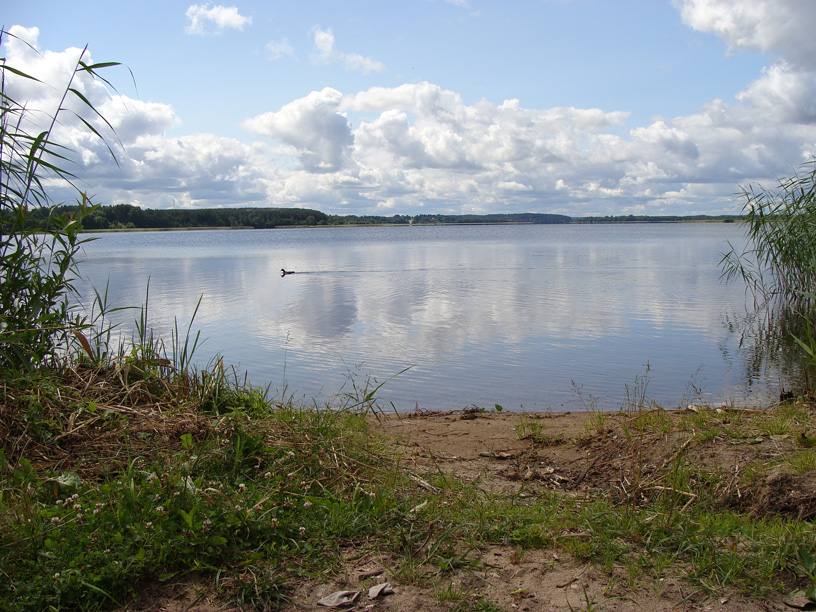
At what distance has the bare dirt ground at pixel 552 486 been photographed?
2.85m

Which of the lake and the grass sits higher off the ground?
the grass

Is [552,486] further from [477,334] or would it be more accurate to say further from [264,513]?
[477,334]

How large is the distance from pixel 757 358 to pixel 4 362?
12.7m

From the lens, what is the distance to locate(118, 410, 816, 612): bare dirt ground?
285 cm

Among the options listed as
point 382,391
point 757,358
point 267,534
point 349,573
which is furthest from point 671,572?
point 757,358

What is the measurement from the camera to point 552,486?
4.71 m

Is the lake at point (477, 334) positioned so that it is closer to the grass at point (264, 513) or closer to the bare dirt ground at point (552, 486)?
the bare dirt ground at point (552, 486)

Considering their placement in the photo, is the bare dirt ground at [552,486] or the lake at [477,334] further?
the lake at [477,334]

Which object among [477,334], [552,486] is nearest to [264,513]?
[552,486]

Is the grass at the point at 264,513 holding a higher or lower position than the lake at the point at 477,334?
higher

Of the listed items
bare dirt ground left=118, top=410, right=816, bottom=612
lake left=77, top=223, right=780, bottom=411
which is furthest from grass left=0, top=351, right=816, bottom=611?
lake left=77, top=223, right=780, bottom=411

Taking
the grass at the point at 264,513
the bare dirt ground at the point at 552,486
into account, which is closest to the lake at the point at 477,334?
the bare dirt ground at the point at 552,486

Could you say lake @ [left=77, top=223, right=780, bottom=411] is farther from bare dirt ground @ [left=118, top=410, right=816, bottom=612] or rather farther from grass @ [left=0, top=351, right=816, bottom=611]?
grass @ [left=0, top=351, right=816, bottom=611]

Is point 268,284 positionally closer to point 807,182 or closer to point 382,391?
point 382,391
